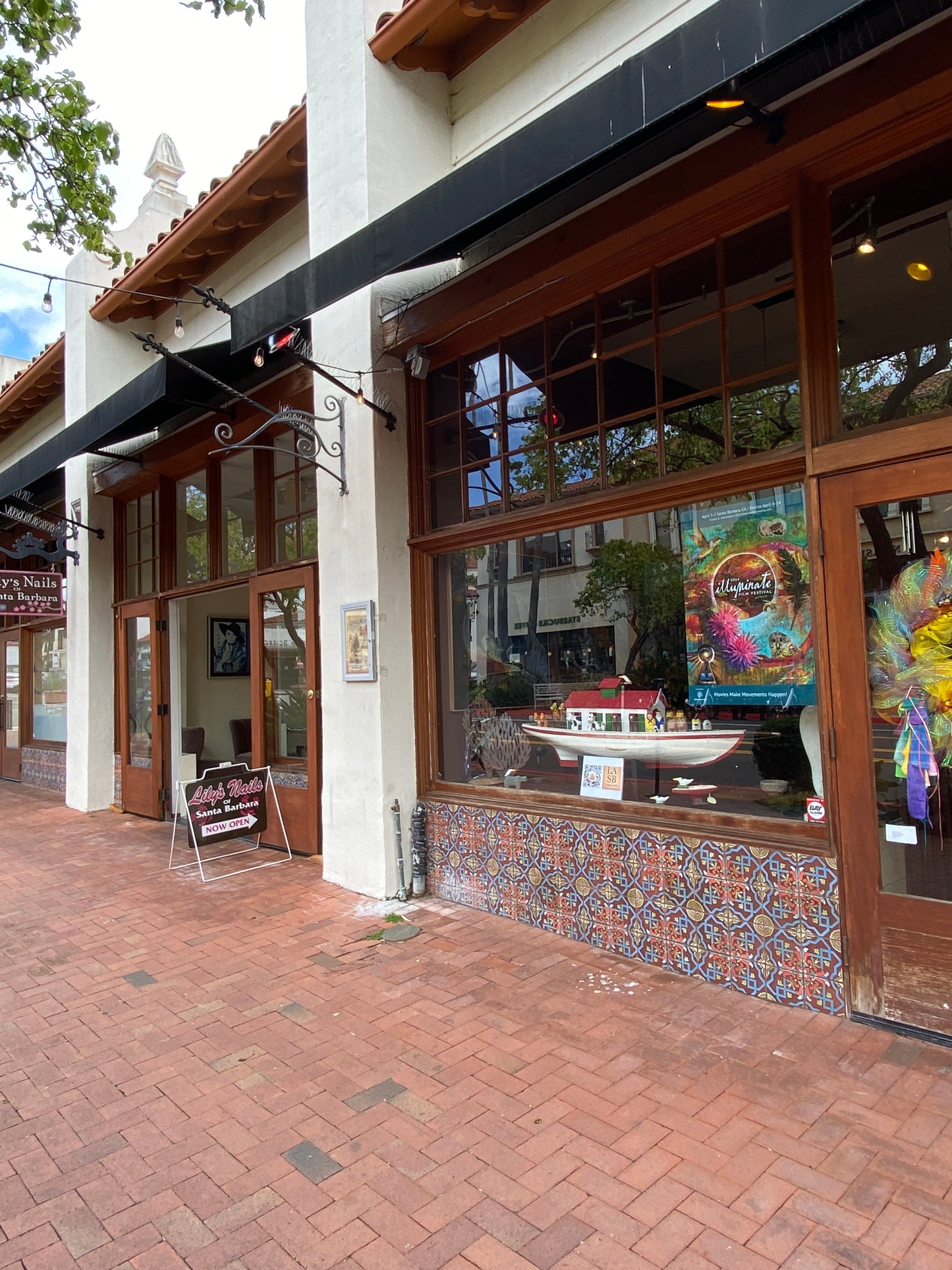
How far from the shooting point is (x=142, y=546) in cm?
914

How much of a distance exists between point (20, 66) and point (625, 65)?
3928 millimetres

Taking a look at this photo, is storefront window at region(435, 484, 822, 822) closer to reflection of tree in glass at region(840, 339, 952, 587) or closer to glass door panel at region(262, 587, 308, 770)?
reflection of tree in glass at region(840, 339, 952, 587)

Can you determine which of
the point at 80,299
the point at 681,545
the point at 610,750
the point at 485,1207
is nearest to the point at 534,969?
the point at 610,750

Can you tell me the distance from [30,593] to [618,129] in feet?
29.9

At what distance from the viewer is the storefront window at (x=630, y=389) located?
12.2 ft

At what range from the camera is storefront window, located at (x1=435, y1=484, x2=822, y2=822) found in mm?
3779

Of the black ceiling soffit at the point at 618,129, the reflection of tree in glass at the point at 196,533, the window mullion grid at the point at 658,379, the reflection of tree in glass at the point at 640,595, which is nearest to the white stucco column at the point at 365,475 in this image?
the black ceiling soffit at the point at 618,129

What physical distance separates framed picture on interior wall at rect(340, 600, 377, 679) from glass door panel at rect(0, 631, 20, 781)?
9087mm

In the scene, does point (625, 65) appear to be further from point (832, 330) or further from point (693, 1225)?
point (693, 1225)

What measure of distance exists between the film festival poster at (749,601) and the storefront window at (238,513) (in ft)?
14.8

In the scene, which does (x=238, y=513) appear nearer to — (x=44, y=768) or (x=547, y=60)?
(x=547, y=60)

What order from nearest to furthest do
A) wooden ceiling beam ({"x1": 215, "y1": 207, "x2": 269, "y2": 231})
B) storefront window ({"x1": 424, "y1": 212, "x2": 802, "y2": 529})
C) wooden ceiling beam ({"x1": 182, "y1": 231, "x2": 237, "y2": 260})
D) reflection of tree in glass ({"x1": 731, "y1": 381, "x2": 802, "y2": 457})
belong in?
reflection of tree in glass ({"x1": 731, "y1": 381, "x2": 802, "y2": 457}), storefront window ({"x1": 424, "y1": 212, "x2": 802, "y2": 529}), wooden ceiling beam ({"x1": 215, "y1": 207, "x2": 269, "y2": 231}), wooden ceiling beam ({"x1": 182, "y1": 231, "x2": 237, "y2": 260})

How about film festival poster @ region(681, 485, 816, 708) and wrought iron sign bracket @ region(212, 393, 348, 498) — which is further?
wrought iron sign bracket @ region(212, 393, 348, 498)

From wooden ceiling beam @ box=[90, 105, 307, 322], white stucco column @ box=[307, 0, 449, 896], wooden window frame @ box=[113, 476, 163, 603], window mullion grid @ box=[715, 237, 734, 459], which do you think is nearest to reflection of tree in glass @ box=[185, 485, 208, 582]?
wooden window frame @ box=[113, 476, 163, 603]
